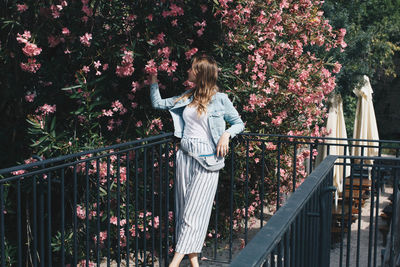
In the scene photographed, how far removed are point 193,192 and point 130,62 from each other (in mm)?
1409

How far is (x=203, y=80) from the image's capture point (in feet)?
12.8

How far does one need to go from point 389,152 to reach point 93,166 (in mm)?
13102

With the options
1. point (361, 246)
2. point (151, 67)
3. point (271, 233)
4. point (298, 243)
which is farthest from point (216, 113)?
point (361, 246)

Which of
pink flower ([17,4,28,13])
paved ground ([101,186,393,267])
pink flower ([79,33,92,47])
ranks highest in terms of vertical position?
pink flower ([17,4,28,13])

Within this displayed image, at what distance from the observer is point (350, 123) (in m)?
13.8

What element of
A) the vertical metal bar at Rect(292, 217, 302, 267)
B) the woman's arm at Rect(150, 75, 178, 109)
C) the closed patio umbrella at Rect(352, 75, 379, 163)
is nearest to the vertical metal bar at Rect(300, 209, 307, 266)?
the vertical metal bar at Rect(292, 217, 302, 267)

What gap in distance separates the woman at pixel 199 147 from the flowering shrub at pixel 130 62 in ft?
2.74

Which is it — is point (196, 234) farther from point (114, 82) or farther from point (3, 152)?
point (3, 152)

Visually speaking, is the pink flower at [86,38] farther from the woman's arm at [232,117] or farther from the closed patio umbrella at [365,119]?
the closed patio umbrella at [365,119]

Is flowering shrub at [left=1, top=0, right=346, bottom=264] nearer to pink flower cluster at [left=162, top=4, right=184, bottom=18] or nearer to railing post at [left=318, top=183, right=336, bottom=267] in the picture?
pink flower cluster at [left=162, top=4, right=184, bottom=18]

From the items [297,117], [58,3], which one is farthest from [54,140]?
[297,117]

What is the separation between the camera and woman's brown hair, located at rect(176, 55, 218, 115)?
3.89m

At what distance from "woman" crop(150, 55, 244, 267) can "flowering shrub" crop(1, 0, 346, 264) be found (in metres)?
0.84

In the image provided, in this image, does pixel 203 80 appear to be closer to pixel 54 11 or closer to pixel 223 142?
pixel 223 142
